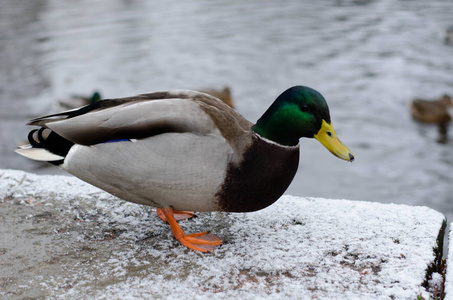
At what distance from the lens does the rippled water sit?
350 inches

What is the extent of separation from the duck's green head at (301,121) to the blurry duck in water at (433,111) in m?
8.38

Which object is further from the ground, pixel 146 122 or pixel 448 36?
pixel 146 122

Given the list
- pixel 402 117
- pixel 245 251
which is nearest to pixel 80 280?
pixel 245 251

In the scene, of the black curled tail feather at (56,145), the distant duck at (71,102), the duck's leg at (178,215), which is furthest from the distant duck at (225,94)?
the black curled tail feather at (56,145)

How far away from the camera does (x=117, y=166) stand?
8.75 feet

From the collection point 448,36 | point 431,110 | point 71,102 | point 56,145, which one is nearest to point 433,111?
point 431,110

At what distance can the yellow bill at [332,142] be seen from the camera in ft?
8.68

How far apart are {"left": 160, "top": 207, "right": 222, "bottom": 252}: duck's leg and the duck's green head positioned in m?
0.61

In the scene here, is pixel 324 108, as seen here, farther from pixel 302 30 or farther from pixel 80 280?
pixel 302 30

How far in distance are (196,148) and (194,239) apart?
504 millimetres

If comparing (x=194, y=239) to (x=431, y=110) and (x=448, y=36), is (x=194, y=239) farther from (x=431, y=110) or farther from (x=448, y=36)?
(x=448, y=36)

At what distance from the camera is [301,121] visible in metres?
2.66

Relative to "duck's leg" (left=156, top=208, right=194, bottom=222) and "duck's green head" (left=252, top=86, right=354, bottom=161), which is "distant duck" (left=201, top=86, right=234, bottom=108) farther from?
"duck's green head" (left=252, top=86, right=354, bottom=161)

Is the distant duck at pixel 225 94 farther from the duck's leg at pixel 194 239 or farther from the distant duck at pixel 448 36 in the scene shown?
the duck's leg at pixel 194 239
